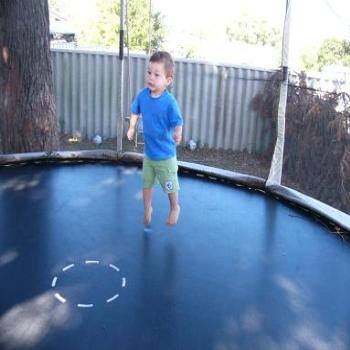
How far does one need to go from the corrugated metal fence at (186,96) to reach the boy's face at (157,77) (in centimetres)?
296

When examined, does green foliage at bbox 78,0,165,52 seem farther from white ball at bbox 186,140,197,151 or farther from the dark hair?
the dark hair

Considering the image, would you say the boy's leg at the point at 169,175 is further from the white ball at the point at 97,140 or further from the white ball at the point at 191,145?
the white ball at the point at 97,140

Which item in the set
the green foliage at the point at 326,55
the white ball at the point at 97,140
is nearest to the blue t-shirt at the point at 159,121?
the white ball at the point at 97,140

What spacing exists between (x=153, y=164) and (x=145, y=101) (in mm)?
247

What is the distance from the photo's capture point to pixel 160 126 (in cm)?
179

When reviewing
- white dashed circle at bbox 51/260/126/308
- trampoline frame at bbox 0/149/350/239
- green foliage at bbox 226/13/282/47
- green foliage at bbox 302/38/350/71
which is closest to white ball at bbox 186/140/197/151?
trampoline frame at bbox 0/149/350/239

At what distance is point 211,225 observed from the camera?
1.97 m

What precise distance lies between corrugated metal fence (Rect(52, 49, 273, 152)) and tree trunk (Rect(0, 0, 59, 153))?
138 centimetres

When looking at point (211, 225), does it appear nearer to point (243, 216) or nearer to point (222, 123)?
point (243, 216)

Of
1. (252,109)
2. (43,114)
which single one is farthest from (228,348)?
(252,109)

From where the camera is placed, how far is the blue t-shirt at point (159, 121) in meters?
1.76

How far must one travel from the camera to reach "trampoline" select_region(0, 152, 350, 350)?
121cm

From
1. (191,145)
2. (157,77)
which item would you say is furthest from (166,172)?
(191,145)

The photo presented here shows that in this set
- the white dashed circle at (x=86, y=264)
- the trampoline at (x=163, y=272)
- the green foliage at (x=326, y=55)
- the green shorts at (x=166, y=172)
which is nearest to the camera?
the trampoline at (x=163, y=272)
